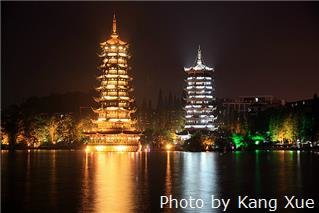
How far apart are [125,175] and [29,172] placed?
7866mm

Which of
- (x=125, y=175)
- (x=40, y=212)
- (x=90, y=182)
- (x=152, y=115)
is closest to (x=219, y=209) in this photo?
(x=40, y=212)

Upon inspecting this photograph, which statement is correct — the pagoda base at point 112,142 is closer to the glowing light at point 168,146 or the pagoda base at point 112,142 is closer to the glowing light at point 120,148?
the glowing light at point 120,148

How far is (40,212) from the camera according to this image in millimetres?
23266

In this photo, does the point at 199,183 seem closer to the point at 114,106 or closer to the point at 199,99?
the point at 114,106

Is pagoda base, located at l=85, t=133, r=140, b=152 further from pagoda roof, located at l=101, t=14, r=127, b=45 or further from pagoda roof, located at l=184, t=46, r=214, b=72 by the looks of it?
pagoda roof, located at l=184, t=46, r=214, b=72

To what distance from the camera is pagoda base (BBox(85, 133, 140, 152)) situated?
92.7m

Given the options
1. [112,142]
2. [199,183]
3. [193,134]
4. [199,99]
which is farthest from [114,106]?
[199,183]

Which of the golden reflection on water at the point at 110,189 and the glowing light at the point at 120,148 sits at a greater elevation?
the glowing light at the point at 120,148

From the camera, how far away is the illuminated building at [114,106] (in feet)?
306

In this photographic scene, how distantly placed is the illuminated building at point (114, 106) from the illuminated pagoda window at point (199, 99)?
26.5 meters

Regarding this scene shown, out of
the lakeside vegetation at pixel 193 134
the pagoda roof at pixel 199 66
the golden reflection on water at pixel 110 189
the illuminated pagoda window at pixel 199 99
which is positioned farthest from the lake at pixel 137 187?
the pagoda roof at pixel 199 66

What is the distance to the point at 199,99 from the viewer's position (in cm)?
12450

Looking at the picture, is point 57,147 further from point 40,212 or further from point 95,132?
point 40,212

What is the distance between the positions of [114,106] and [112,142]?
6.21m
